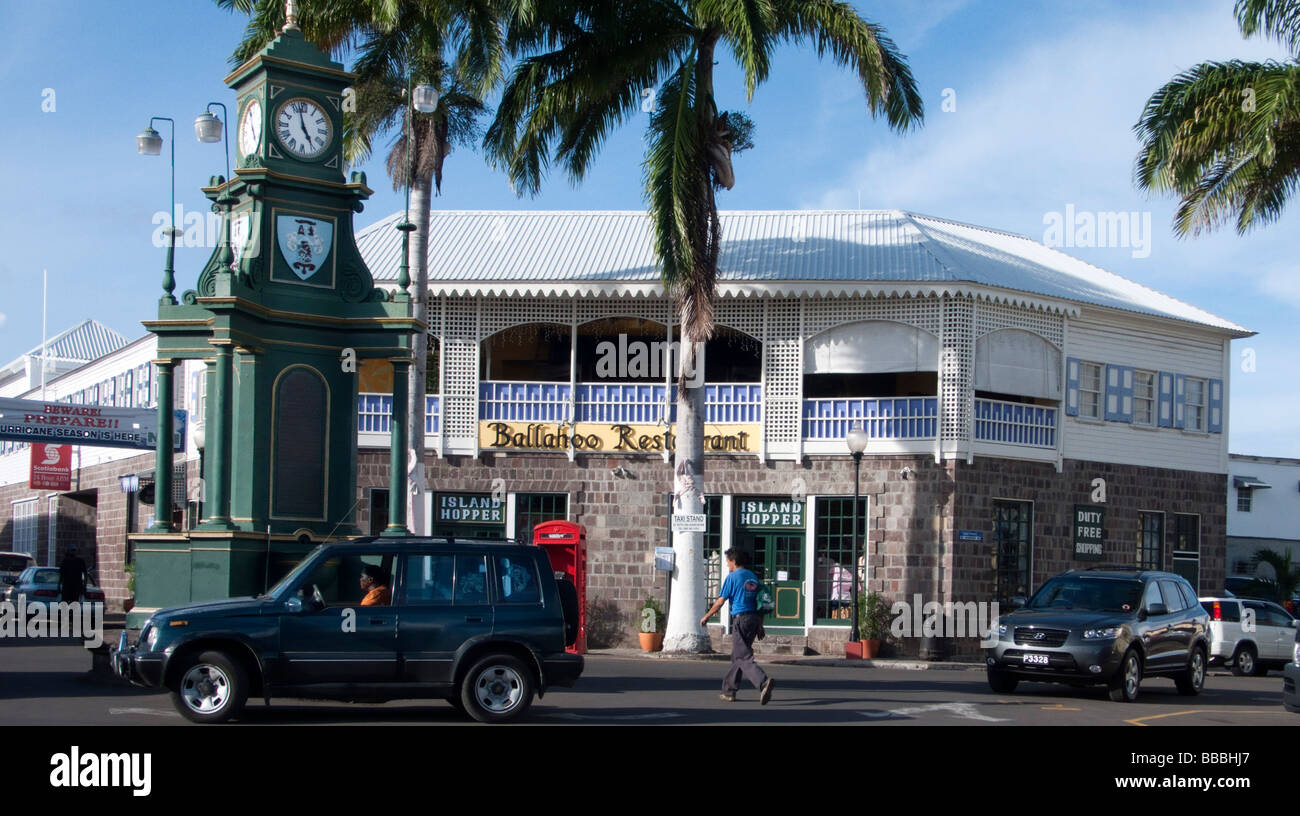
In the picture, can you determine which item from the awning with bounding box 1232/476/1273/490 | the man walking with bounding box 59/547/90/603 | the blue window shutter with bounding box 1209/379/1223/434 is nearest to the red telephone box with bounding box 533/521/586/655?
the man walking with bounding box 59/547/90/603

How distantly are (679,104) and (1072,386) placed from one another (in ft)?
37.1

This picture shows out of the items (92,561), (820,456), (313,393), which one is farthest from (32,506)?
(313,393)

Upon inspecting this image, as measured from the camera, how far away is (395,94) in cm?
2423

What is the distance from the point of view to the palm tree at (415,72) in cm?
2223

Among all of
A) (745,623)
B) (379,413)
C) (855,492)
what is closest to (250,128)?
(745,623)

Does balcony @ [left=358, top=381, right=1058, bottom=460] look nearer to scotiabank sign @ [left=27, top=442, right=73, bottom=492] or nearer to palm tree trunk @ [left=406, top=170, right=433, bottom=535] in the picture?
palm tree trunk @ [left=406, top=170, right=433, bottom=535]

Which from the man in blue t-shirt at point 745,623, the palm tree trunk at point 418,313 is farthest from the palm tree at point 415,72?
the man in blue t-shirt at point 745,623

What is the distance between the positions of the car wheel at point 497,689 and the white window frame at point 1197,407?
73.1 ft

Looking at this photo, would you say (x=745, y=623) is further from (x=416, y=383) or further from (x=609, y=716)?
(x=416, y=383)

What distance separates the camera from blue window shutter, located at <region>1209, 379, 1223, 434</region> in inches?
1221

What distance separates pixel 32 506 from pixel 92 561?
4.80m

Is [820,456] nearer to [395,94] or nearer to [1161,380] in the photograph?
[1161,380]

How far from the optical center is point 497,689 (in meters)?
12.7

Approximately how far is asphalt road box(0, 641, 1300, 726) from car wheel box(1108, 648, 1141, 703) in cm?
22
